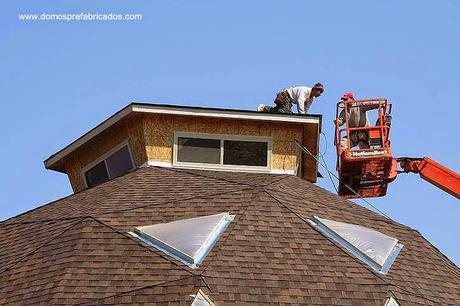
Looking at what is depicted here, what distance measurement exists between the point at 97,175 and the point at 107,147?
2.54 feet

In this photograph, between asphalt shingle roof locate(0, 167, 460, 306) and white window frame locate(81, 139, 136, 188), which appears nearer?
asphalt shingle roof locate(0, 167, 460, 306)

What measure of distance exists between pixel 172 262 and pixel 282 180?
5631mm

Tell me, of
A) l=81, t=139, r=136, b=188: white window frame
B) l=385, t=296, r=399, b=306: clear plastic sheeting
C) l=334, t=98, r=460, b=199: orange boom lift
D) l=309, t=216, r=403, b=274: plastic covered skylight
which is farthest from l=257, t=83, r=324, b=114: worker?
l=385, t=296, r=399, b=306: clear plastic sheeting

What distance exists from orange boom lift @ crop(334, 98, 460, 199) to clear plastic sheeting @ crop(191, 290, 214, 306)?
9667mm

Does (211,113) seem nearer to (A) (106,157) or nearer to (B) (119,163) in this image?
(B) (119,163)

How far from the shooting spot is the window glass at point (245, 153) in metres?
25.3

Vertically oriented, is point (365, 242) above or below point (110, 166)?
above

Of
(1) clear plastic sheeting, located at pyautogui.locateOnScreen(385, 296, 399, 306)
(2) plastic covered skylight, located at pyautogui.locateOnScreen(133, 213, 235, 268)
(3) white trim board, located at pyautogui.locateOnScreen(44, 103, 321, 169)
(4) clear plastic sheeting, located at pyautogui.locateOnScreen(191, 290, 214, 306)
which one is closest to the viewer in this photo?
(4) clear plastic sheeting, located at pyautogui.locateOnScreen(191, 290, 214, 306)

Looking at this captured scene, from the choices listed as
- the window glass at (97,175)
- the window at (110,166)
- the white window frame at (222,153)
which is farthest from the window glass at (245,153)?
the window glass at (97,175)

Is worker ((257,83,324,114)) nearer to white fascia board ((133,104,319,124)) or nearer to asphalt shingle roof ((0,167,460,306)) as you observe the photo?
white fascia board ((133,104,319,124))

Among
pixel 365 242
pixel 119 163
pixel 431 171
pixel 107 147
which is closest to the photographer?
pixel 365 242

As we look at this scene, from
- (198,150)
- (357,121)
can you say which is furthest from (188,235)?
(357,121)

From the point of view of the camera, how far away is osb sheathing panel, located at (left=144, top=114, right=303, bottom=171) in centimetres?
2503

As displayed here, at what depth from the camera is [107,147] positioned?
86.4ft
